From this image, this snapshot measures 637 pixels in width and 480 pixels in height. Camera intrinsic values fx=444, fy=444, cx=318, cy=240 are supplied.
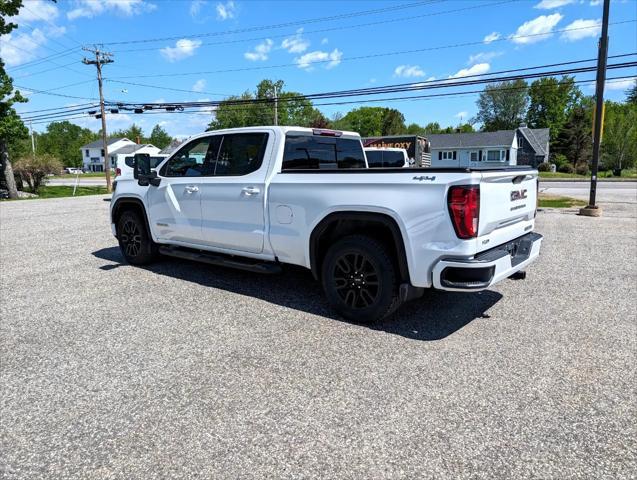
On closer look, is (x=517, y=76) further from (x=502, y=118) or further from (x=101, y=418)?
(x=502, y=118)

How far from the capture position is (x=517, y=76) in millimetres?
20516

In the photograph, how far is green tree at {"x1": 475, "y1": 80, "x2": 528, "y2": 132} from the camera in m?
Answer: 85.1

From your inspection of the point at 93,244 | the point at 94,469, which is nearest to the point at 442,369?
the point at 94,469

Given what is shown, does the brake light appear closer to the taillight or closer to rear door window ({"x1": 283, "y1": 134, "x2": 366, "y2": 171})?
rear door window ({"x1": 283, "y1": 134, "x2": 366, "y2": 171})

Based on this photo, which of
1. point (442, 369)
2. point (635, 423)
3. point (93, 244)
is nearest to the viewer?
point (635, 423)

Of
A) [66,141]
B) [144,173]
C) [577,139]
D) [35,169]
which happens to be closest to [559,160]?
[577,139]

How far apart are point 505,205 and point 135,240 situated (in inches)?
206

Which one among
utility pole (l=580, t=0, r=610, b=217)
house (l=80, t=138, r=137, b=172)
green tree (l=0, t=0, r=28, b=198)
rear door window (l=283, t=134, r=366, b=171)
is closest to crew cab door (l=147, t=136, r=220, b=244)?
rear door window (l=283, t=134, r=366, b=171)

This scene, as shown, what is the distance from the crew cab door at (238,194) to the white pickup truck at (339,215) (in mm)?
15

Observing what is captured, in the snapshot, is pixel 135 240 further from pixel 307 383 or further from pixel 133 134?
pixel 133 134

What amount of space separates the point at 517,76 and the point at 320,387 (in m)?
21.4

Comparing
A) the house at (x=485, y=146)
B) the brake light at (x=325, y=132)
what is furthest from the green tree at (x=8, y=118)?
the house at (x=485, y=146)

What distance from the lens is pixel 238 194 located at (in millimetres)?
5113

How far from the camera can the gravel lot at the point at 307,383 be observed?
2.43 meters
